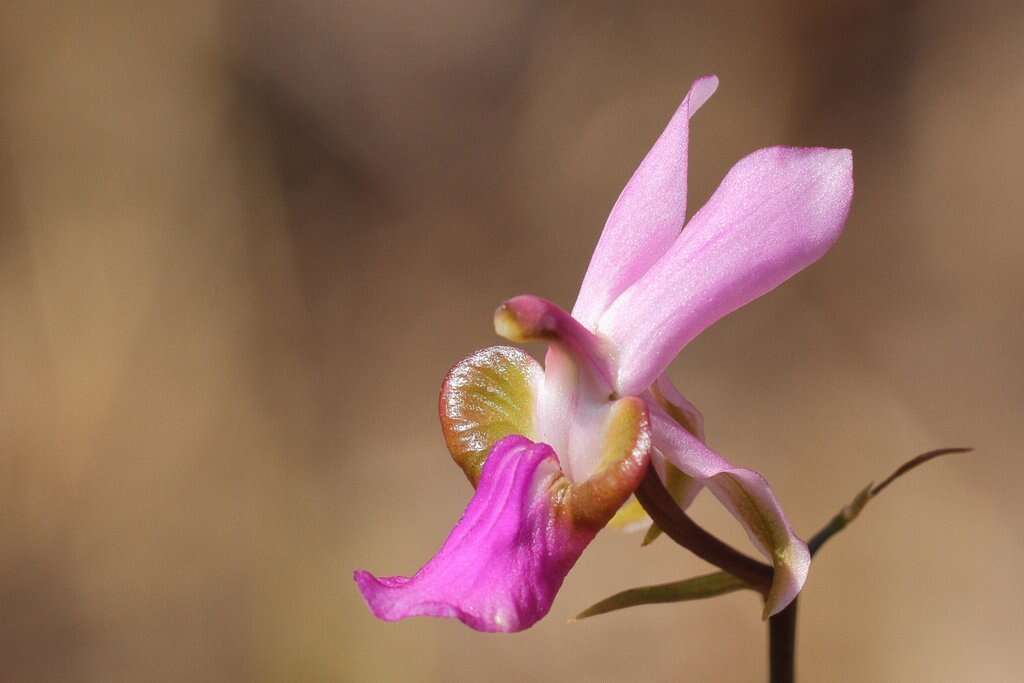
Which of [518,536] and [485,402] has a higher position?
[485,402]

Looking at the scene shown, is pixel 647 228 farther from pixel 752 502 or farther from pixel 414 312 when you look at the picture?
pixel 414 312

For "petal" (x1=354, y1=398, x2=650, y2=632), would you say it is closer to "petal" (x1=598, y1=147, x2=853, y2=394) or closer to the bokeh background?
"petal" (x1=598, y1=147, x2=853, y2=394)

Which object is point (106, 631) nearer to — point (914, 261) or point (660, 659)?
point (660, 659)

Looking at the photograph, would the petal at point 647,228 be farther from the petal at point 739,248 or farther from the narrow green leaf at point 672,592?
the narrow green leaf at point 672,592

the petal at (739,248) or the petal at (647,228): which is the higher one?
the petal at (647,228)

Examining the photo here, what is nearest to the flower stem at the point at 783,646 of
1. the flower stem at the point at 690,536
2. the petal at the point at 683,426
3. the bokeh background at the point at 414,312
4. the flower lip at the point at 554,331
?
the flower stem at the point at 690,536

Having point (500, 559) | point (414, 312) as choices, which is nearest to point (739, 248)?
point (500, 559)
